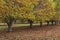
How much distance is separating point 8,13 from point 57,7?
67.6 feet

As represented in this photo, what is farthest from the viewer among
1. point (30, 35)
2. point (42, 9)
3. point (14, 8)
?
point (42, 9)

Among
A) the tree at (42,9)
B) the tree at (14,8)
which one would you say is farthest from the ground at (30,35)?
the tree at (42,9)

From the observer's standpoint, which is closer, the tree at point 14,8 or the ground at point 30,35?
the ground at point 30,35

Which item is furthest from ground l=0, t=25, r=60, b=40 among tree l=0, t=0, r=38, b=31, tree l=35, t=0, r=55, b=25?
tree l=35, t=0, r=55, b=25

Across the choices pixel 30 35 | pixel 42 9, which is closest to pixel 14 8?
pixel 30 35

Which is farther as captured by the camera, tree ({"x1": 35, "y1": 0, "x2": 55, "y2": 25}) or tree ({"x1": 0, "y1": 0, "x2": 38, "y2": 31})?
tree ({"x1": 35, "y1": 0, "x2": 55, "y2": 25})

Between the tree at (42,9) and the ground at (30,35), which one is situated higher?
the tree at (42,9)

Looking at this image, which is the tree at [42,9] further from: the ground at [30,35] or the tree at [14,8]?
the tree at [14,8]

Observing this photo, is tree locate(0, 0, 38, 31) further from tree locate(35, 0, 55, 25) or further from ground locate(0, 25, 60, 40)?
tree locate(35, 0, 55, 25)

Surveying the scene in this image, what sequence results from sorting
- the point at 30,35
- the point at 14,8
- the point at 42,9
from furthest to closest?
1. the point at 42,9
2. the point at 14,8
3. the point at 30,35

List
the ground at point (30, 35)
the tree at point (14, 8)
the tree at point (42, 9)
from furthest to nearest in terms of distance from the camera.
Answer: the tree at point (42, 9)
the tree at point (14, 8)
the ground at point (30, 35)

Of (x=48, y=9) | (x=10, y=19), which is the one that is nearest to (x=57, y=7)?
(x=48, y=9)

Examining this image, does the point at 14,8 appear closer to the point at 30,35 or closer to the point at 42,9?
the point at 30,35

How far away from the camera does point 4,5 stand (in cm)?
2636
